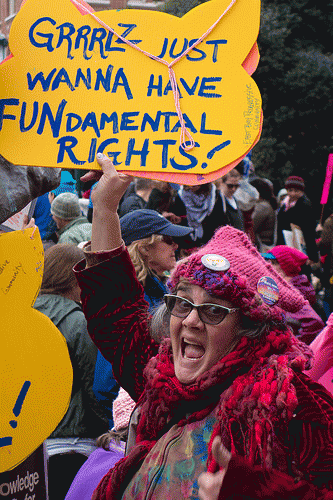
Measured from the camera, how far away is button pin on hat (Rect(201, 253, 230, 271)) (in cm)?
190

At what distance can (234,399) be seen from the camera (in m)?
1.71

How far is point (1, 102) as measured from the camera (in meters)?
1.84

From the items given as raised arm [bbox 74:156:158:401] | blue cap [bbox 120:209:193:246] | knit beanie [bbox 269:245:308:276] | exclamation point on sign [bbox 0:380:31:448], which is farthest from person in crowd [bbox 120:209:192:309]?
exclamation point on sign [bbox 0:380:31:448]

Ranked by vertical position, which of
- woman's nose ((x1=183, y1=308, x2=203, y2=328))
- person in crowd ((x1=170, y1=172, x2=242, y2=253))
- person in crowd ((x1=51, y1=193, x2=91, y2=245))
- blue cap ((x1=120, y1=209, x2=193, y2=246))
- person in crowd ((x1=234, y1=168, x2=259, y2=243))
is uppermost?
woman's nose ((x1=183, y1=308, x2=203, y2=328))

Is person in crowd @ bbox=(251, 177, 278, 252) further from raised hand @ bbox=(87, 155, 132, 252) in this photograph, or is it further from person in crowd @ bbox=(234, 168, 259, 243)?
raised hand @ bbox=(87, 155, 132, 252)

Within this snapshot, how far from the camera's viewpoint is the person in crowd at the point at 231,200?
6477mm

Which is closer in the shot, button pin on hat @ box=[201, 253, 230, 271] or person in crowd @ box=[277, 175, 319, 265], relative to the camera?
button pin on hat @ box=[201, 253, 230, 271]

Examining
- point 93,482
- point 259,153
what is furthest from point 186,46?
point 259,153

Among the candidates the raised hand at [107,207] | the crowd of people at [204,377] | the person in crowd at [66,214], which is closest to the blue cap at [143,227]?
the crowd of people at [204,377]

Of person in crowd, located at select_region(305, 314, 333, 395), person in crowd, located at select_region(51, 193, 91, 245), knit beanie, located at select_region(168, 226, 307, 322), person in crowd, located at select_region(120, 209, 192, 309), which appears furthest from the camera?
person in crowd, located at select_region(51, 193, 91, 245)

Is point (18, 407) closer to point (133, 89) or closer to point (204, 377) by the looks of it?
point (204, 377)

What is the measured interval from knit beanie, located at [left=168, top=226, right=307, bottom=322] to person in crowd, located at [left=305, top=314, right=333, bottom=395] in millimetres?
893

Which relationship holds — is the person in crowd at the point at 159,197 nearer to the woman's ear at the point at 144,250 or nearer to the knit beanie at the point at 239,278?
the woman's ear at the point at 144,250

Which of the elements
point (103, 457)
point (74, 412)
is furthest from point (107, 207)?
point (74, 412)
